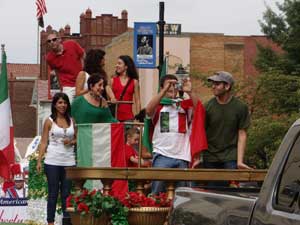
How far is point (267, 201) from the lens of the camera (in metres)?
6.25

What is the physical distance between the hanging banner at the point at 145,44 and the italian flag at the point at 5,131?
10.0m

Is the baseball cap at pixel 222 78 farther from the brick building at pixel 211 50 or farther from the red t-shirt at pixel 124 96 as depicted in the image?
the brick building at pixel 211 50

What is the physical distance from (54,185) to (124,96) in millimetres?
1461

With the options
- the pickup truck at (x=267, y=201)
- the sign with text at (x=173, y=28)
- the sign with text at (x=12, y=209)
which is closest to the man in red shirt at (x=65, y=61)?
the pickup truck at (x=267, y=201)

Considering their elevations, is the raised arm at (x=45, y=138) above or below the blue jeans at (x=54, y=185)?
above

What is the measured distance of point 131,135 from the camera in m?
13.2

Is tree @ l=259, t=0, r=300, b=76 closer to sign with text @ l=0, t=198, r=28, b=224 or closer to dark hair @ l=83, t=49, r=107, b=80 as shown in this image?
sign with text @ l=0, t=198, r=28, b=224

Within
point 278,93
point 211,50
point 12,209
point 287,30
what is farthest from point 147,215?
point 211,50

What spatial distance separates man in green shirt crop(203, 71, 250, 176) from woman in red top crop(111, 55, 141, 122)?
199cm

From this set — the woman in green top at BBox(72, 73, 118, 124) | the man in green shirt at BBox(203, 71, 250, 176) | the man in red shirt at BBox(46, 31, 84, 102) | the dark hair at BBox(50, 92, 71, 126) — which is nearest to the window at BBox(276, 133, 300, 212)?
the man in green shirt at BBox(203, 71, 250, 176)

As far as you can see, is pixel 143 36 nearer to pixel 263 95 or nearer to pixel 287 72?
pixel 263 95

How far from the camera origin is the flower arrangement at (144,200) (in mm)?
10492

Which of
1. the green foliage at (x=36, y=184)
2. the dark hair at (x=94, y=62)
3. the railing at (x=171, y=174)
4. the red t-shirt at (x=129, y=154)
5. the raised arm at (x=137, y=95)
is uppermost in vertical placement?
the dark hair at (x=94, y=62)

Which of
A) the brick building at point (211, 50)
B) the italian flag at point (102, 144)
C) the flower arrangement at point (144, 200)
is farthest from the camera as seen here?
the brick building at point (211, 50)
